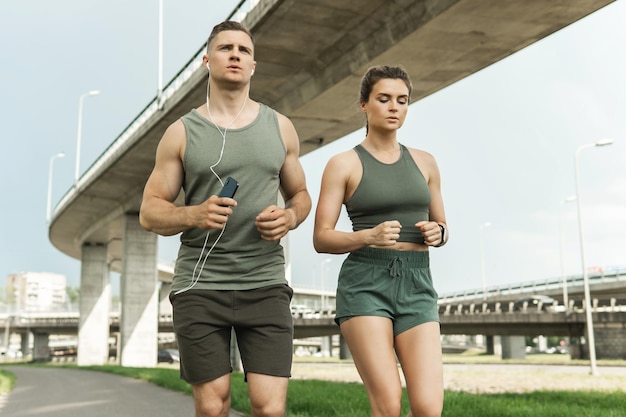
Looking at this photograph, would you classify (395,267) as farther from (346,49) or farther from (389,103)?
(346,49)

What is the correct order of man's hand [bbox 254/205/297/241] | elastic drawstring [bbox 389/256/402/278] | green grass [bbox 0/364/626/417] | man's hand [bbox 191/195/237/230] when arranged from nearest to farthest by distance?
man's hand [bbox 191/195/237/230]
man's hand [bbox 254/205/297/241]
elastic drawstring [bbox 389/256/402/278]
green grass [bbox 0/364/626/417]

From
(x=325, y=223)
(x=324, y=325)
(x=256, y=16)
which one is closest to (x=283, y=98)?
(x=256, y=16)

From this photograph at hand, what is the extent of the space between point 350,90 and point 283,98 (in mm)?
2692

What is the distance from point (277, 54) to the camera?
18266 mm

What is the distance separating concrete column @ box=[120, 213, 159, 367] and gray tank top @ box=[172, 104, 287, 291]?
3569 centimetres

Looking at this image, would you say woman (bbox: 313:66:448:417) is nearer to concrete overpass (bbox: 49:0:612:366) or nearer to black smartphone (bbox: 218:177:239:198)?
black smartphone (bbox: 218:177:239:198)

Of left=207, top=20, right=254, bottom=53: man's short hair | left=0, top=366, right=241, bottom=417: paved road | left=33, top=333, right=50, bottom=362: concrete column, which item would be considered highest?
left=207, top=20, right=254, bottom=53: man's short hair

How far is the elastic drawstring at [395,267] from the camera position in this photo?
→ 12.0ft

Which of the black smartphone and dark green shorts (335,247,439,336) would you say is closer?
the black smartphone

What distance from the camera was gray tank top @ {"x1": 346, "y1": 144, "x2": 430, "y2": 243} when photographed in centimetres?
373

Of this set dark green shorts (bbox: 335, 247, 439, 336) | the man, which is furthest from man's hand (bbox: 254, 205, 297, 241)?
dark green shorts (bbox: 335, 247, 439, 336)

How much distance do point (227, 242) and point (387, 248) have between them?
2.72 ft

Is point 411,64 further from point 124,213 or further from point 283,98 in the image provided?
point 124,213

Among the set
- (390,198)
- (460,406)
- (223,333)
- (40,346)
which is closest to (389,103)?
(390,198)
